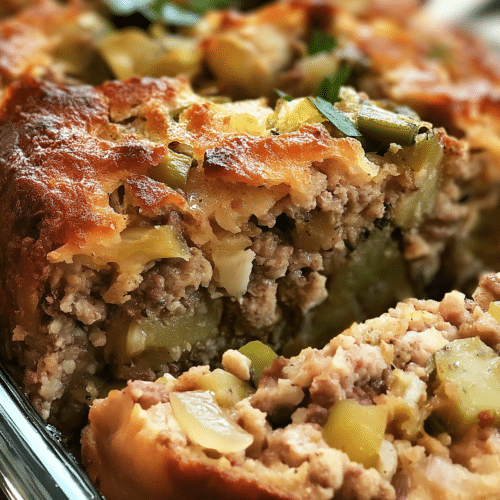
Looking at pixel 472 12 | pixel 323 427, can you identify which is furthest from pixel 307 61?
pixel 472 12

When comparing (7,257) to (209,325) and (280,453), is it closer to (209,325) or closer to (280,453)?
(209,325)

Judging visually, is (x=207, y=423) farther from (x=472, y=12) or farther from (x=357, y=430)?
(x=472, y=12)

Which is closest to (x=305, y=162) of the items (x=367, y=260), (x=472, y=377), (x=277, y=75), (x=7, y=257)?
(x=367, y=260)

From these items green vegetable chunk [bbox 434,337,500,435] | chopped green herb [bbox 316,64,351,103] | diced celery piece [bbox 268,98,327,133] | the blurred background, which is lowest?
green vegetable chunk [bbox 434,337,500,435]

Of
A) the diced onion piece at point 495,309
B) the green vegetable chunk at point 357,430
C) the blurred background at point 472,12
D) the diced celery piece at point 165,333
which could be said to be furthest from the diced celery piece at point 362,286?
the blurred background at point 472,12

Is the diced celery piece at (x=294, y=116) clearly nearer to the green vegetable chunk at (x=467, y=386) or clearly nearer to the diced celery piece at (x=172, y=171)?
the diced celery piece at (x=172, y=171)

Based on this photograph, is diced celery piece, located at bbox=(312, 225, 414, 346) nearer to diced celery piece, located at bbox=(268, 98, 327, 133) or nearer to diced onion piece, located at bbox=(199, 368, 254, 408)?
diced celery piece, located at bbox=(268, 98, 327, 133)

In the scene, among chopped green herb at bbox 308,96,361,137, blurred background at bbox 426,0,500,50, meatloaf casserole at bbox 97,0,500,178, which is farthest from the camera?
blurred background at bbox 426,0,500,50

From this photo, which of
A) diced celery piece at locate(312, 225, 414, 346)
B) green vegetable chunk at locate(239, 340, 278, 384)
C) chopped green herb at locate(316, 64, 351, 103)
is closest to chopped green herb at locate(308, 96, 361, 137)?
chopped green herb at locate(316, 64, 351, 103)
